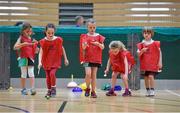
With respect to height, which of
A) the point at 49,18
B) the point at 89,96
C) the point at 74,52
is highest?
the point at 49,18

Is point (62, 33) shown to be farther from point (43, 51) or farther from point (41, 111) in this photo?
point (41, 111)

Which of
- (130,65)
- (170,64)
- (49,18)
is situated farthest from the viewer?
(49,18)

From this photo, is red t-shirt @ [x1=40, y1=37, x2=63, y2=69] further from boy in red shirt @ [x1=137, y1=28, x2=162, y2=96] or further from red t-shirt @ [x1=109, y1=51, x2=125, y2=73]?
boy in red shirt @ [x1=137, y1=28, x2=162, y2=96]

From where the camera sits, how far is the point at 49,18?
1445cm

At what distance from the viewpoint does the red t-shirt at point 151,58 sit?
26.2 feet

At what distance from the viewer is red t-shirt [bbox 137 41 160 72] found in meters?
7.98

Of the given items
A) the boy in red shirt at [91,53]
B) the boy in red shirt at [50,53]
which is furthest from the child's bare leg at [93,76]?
the boy in red shirt at [50,53]

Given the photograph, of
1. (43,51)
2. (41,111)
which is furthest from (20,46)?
(41,111)

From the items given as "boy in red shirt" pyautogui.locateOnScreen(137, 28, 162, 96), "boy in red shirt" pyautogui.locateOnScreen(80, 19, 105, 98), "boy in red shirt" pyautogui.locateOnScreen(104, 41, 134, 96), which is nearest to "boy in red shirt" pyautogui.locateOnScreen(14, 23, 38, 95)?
"boy in red shirt" pyautogui.locateOnScreen(80, 19, 105, 98)

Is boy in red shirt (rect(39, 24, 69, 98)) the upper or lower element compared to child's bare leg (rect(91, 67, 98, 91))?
upper

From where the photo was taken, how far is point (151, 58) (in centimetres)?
801

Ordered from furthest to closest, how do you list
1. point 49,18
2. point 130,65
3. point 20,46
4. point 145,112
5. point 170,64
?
point 49,18
point 170,64
point 130,65
point 20,46
point 145,112

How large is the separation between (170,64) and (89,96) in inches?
110

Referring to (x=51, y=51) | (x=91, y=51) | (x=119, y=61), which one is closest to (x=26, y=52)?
(x=51, y=51)
